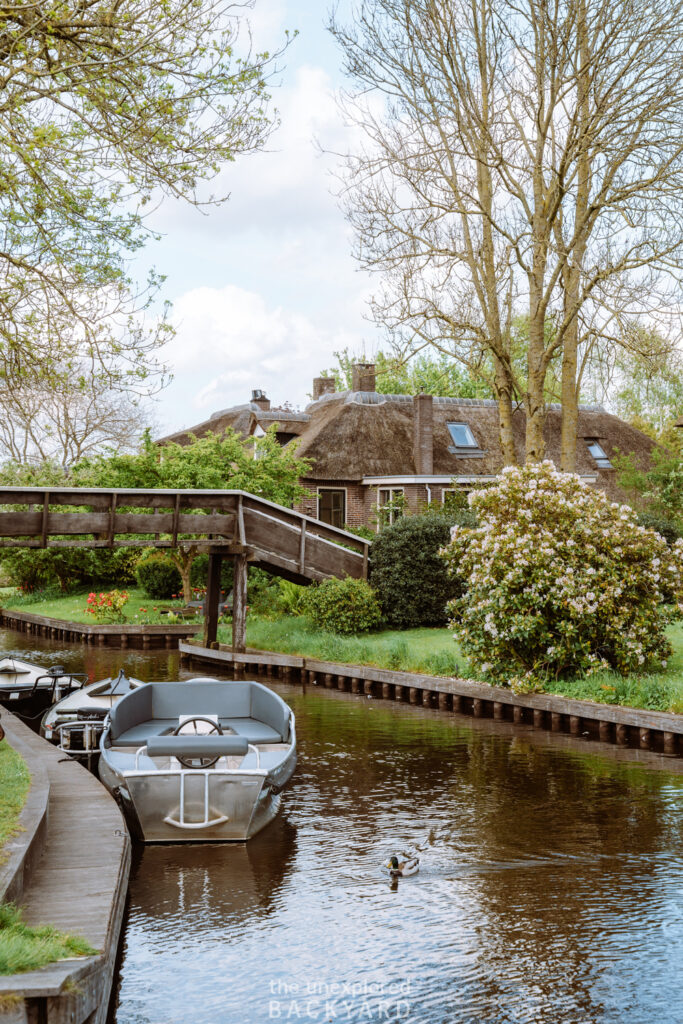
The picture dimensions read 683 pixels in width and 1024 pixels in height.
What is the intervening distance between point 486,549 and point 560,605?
159cm

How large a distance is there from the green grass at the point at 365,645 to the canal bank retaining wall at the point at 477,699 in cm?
41

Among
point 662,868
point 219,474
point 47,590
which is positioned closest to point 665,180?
point 219,474

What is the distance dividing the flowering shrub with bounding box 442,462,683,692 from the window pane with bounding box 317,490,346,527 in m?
21.8

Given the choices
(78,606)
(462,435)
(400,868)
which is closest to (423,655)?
(400,868)

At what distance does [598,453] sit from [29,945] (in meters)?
41.1

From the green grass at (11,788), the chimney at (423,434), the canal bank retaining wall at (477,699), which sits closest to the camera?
the green grass at (11,788)

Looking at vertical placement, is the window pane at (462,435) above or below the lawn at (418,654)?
above

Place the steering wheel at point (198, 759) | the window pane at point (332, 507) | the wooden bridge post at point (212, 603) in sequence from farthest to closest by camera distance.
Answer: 1. the window pane at point (332, 507)
2. the wooden bridge post at point (212, 603)
3. the steering wheel at point (198, 759)

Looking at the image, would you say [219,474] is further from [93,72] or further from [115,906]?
[115,906]

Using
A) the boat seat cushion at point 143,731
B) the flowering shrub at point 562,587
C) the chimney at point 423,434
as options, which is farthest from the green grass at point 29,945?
the chimney at point 423,434

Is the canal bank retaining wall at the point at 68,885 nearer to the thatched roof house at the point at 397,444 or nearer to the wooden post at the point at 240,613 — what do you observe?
the wooden post at the point at 240,613

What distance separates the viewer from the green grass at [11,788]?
25.4 ft

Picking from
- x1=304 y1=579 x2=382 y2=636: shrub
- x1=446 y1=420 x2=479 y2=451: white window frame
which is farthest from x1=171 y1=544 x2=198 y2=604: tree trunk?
x1=446 y1=420 x2=479 y2=451: white window frame

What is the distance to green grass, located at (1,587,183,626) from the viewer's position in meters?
31.5
